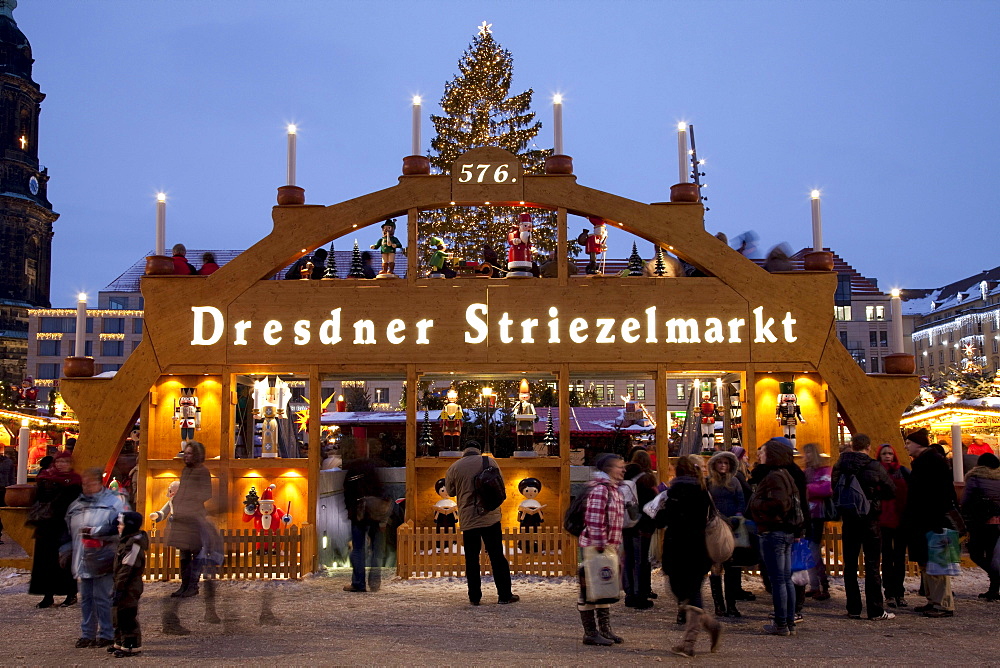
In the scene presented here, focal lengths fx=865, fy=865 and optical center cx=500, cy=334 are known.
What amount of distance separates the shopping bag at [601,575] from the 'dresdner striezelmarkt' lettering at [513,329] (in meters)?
4.85

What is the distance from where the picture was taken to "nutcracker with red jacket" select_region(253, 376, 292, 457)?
41.9ft

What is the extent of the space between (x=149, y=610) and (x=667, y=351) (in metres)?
7.27

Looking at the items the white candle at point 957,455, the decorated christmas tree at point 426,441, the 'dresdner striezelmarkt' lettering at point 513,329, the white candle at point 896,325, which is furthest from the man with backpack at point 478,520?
the white candle at point 957,455

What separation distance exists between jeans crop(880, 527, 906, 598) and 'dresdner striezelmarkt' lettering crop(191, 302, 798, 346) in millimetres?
3378

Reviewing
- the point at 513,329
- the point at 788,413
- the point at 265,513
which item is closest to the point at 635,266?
the point at 513,329

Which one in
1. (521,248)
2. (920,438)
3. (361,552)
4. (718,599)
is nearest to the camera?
(718,599)

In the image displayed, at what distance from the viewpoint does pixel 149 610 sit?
9.44 meters

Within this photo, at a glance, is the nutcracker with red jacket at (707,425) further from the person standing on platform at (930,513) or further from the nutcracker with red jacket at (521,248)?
the person standing on platform at (930,513)

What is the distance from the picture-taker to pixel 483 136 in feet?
91.2

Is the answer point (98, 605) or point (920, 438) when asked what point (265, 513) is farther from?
point (920, 438)

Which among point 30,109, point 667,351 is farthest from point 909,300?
point 667,351

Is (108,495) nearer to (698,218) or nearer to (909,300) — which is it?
(698,218)

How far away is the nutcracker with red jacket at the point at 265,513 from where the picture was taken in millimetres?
12440

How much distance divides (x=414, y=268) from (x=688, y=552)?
623cm
